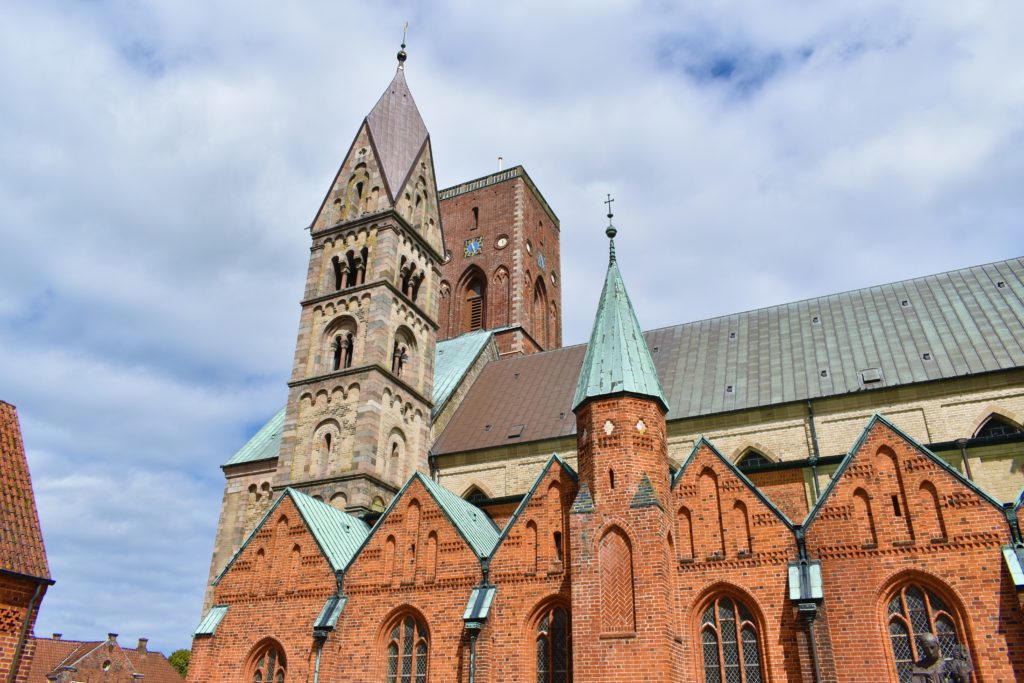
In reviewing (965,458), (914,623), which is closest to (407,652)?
(914,623)

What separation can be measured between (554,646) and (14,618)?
11533 mm

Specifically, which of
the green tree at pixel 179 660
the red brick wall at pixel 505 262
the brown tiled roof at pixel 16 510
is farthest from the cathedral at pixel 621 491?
the green tree at pixel 179 660

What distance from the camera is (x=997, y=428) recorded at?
23141mm

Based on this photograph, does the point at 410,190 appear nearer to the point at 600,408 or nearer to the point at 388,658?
the point at 600,408

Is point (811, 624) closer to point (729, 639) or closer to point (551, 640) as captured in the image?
point (729, 639)

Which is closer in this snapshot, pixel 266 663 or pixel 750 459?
pixel 266 663

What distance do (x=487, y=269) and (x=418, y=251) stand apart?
46.5 ft

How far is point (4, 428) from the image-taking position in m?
18.9

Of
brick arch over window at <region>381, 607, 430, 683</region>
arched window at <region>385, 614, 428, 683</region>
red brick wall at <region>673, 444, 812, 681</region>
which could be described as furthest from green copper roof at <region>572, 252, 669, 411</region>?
arched window at <region>385, 614, 428, 683</region>

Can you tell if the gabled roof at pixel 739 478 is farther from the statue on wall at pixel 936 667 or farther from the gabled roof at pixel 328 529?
the gabled roof at pixel 328 529

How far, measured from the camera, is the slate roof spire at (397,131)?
113 feet

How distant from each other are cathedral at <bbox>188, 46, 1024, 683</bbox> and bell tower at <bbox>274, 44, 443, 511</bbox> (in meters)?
0.11

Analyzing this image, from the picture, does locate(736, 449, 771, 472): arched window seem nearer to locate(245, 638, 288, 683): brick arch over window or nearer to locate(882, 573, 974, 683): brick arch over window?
locate(882, 573, 974, 683): brick arch over window

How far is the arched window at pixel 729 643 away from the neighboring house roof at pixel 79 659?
139 ft
